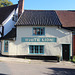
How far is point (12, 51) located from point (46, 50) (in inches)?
178

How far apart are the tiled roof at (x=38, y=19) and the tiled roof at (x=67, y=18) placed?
114 cm

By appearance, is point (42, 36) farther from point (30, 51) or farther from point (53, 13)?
point (53, 13)

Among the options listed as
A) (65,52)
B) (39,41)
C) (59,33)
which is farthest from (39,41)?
(65,52)

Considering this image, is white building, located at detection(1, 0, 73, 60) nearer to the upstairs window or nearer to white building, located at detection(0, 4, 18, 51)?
the upstairs window

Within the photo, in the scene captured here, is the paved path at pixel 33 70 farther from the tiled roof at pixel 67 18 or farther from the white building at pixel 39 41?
the tiled roof at pixel 67 18

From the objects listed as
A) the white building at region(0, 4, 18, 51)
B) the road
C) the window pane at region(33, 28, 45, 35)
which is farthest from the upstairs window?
the road

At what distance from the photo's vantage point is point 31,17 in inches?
703

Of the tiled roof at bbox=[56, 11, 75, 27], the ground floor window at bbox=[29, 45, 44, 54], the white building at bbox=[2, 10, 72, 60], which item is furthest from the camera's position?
the tiled roof at bbox=[56, 11, 75, 27]

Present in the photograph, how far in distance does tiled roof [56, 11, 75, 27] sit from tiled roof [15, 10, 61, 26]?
114 centimetres

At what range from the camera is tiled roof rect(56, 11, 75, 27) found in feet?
55.3

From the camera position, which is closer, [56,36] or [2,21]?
[56,36]

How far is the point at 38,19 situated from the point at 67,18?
4.93 metres

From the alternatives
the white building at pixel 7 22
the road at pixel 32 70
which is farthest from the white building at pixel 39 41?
the road at pixel 32 70

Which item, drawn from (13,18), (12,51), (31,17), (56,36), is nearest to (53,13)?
(31,17)
